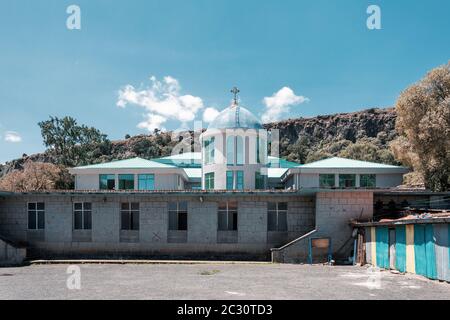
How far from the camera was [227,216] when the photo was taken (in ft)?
91.0

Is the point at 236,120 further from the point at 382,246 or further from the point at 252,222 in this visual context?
the point at 382,246

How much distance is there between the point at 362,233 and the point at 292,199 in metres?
4.69

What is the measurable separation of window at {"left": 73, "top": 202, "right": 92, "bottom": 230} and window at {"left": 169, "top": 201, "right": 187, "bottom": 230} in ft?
16.5

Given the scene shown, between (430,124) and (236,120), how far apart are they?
1418cm

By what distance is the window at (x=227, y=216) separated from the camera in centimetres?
2767

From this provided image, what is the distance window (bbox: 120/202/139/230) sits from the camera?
2828 cm

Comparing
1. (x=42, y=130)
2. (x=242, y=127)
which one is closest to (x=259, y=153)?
(x=242, y=127)

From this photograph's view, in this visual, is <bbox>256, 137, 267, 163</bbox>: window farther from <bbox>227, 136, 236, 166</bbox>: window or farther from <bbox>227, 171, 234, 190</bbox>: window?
<bbox>227, 171, 234, 190</bbox>: window

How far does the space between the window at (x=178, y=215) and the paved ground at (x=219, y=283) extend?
4652mm

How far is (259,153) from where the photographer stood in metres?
37.4

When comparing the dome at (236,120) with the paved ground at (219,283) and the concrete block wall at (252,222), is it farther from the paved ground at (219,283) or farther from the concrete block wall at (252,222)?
the paved ground at (219,283)

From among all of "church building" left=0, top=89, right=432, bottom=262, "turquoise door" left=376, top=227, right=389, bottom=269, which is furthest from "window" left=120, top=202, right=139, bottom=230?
"turquoise door" left=376, top=227, right=389, bottom=269

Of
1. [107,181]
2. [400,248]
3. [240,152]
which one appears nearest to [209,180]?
[240,152]

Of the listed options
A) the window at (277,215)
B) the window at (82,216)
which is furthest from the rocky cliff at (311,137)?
the window at (277,215)
